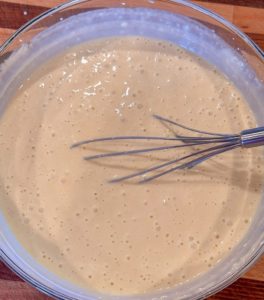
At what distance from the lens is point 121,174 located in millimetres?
947

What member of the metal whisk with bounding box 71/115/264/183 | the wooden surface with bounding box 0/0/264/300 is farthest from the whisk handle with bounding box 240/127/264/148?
the wooden surface with bounding box 0/0/264/300

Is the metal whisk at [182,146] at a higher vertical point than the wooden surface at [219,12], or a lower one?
lower

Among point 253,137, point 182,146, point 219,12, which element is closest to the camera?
point 253,137

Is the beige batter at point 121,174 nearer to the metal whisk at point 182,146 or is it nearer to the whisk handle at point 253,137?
the metal whisk at point 182,146

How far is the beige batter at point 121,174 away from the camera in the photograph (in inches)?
36.7

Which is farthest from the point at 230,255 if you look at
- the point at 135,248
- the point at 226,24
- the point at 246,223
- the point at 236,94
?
the point at 226,24

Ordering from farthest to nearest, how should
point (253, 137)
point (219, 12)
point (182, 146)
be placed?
point (219, 12), point (182, 146), point (253, 137)

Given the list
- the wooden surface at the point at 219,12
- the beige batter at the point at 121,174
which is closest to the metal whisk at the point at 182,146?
the beige batter at the point at 121,174

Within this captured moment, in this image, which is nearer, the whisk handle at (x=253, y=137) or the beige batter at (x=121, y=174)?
the whisk handle at (x=253, y=137)

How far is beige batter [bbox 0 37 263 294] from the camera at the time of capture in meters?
0.93

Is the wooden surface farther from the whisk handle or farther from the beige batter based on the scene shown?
the whisk handle

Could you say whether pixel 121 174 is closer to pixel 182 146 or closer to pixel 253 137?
pixel 182 146

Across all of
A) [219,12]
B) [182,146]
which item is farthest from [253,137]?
[219,12]

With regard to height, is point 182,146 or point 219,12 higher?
point 219,12
